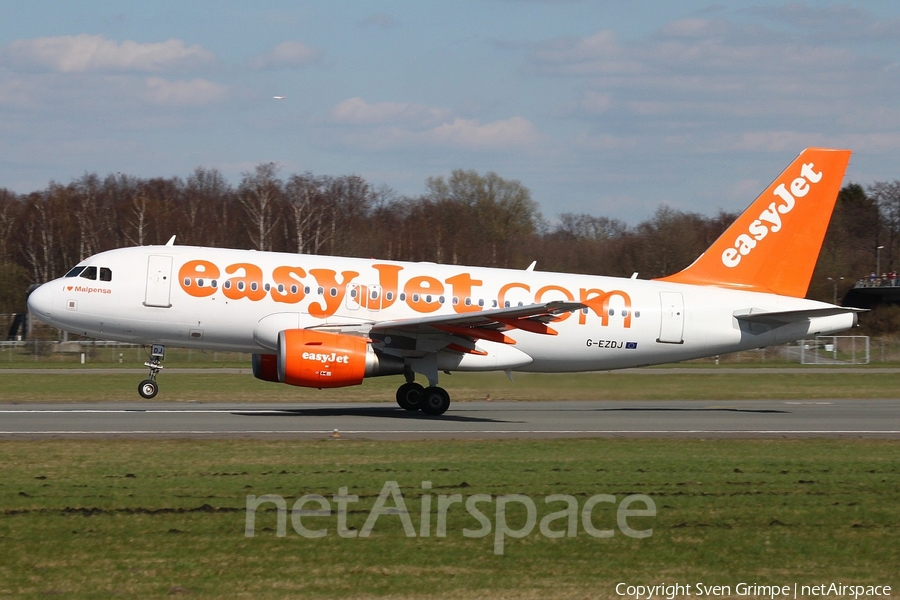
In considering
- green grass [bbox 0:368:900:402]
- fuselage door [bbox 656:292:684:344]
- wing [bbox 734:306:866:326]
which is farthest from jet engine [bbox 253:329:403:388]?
wing [bbox 734:306:866:326]

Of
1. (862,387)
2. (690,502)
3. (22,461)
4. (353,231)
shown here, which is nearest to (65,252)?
(353,231)

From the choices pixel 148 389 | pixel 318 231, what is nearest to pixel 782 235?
pixel 148 389

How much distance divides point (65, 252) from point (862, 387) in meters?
57.6

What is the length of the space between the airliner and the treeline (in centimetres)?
4192

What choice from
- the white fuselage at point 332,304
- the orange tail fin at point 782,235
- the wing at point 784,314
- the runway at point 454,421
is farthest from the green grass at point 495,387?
the orange tail fin at point 782,235

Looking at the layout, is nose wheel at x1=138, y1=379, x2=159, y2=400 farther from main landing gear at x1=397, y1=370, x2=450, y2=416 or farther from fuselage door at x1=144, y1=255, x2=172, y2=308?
main landing gear at x1=397, y1=370, x2=450, y2=416

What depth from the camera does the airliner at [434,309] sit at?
23688mm

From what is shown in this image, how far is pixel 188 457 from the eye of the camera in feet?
52.0

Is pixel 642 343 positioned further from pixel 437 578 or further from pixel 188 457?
pixel 437 578

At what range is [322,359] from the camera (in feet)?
73.3

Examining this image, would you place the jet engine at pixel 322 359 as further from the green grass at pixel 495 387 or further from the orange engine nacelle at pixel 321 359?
the green grass at pixel 495 387

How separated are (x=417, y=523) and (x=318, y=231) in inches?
2378

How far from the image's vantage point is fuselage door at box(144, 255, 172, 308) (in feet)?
79.2

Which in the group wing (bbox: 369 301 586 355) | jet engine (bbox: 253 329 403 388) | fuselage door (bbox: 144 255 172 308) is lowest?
jet engine (bbox: 253 329 403 388)
